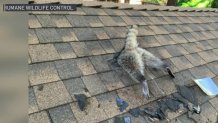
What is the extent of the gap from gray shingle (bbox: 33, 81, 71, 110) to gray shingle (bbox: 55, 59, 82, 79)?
0.53 feet

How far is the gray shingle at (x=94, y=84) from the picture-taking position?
306 centimetres

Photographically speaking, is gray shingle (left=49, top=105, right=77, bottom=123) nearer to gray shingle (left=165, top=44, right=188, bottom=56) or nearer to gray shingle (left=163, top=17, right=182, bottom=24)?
gray shingle (left=165, top=44, right=188, bottom=56)

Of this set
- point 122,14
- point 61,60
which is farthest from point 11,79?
point 122,14

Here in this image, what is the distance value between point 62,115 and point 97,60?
1161 mm

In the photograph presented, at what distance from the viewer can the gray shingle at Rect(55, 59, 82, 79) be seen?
121 inches

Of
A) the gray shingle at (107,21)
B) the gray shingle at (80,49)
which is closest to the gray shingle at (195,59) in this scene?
the gray shingle at (107,21)

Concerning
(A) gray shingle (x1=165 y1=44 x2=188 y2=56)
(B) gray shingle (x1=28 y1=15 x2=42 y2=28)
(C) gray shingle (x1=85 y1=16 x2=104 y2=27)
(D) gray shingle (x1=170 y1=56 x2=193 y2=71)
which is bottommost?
(D) gray shingle (x1=170 y1=56 x2=193 y2=71)

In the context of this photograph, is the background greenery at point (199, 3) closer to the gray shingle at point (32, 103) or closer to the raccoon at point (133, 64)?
the raccoon at point (133, 64)

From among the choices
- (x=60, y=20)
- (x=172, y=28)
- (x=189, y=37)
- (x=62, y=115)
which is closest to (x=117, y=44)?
(x=60, y=20)

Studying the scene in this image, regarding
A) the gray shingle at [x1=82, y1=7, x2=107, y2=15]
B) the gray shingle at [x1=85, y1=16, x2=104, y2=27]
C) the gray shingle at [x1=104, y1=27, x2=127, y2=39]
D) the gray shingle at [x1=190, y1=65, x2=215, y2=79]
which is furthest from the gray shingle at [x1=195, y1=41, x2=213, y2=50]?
the gray shingle at [x1=85, y1=16, x2=104, y2=27]

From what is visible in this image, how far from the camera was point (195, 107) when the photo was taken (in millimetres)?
3809

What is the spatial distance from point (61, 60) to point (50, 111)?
2.71 ft

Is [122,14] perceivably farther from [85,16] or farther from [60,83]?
[60,83]

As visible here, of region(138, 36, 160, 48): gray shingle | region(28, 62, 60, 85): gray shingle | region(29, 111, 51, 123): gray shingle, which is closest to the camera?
region(29, 111, 51, 123): gray shingle
